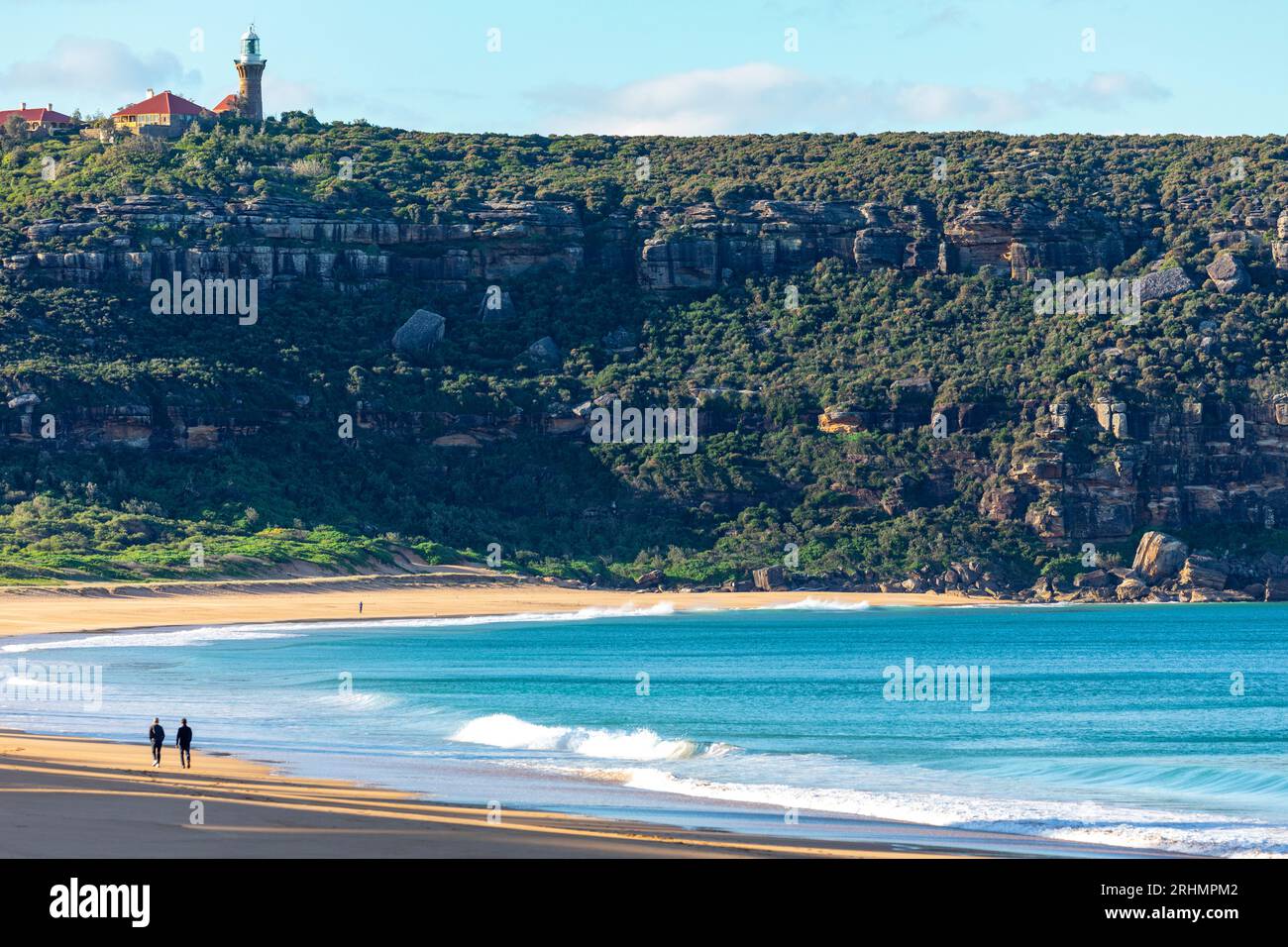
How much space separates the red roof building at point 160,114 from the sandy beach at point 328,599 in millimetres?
60154

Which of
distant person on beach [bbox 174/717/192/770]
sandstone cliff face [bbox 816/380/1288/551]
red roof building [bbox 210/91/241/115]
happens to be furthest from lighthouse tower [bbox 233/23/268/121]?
distant person on beach [bbox 174/717/192/770]

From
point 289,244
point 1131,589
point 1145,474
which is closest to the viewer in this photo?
point 1131,589

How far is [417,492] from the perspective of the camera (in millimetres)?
115688

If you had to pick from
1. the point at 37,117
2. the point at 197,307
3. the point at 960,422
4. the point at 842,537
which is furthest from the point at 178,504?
the point at 37,117

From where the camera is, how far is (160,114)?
146 m

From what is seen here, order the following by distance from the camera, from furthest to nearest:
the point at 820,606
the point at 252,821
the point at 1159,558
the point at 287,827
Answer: the point at 1159,558 → the point at 820,606 → the point at 252,821 → the point at 287,827

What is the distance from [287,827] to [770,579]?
90.4 m

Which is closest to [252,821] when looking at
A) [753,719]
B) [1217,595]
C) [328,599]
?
[753,719]

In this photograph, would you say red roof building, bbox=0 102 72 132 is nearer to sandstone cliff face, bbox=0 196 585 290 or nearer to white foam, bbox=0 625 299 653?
sandstone cliff face, bbox=0 196 585 290

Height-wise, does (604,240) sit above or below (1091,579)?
above

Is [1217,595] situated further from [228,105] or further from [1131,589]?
[228,105]

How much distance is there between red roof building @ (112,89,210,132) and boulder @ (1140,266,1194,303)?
78.0 metres

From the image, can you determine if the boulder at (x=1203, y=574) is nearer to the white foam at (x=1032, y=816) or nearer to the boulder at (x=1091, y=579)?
the boulder at (x=1091, y=579)

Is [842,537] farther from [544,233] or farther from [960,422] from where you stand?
[544,233]
